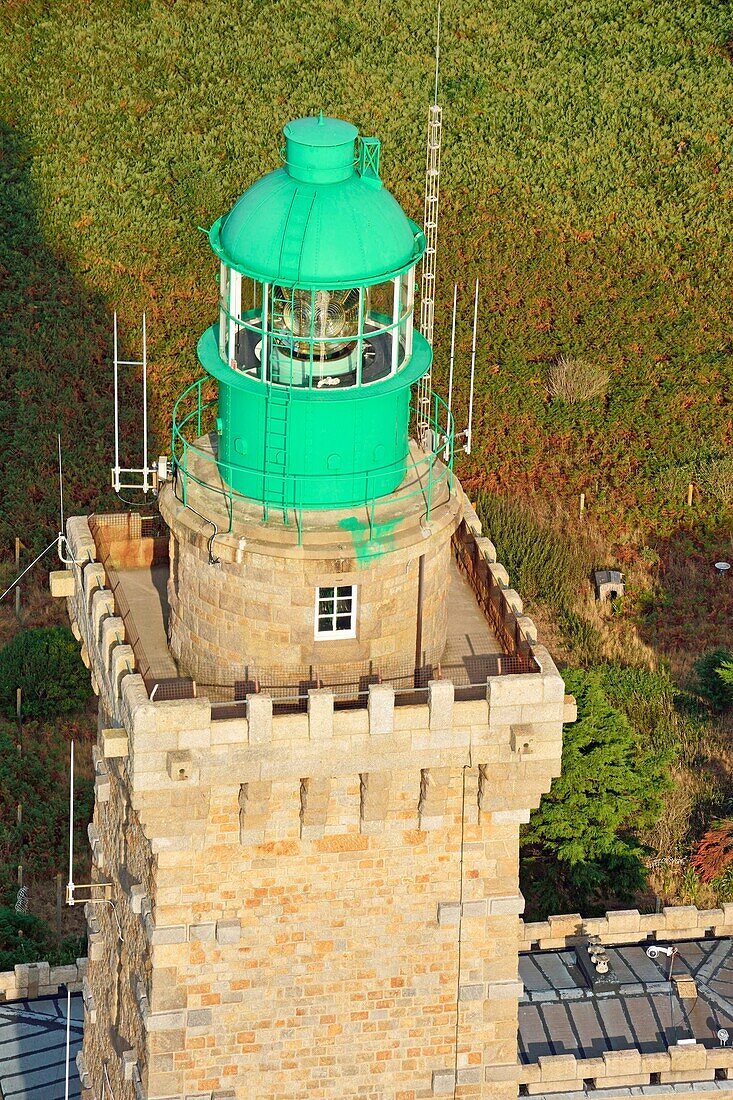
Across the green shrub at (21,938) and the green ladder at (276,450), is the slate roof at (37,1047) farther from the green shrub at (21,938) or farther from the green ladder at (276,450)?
the green ladder at (276,450)

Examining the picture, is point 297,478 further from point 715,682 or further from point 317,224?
point 715,682

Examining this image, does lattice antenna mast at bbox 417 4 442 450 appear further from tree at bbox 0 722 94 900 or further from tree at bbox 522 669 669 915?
tree at bbox 0 722 94 900

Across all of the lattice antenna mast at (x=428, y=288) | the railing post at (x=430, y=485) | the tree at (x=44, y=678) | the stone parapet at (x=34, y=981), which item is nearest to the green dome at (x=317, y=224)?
the railing post at (x=430, y=485)

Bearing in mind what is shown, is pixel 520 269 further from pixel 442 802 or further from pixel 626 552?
pixel 442 802

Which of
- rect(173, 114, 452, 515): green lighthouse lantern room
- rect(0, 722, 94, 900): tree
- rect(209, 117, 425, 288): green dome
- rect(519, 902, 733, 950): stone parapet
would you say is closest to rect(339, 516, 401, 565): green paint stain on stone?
rect(173, 114, 452, 515): green lighthouse lantern room

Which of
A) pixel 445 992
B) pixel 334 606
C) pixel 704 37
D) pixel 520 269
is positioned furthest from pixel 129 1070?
pixel 704 37
